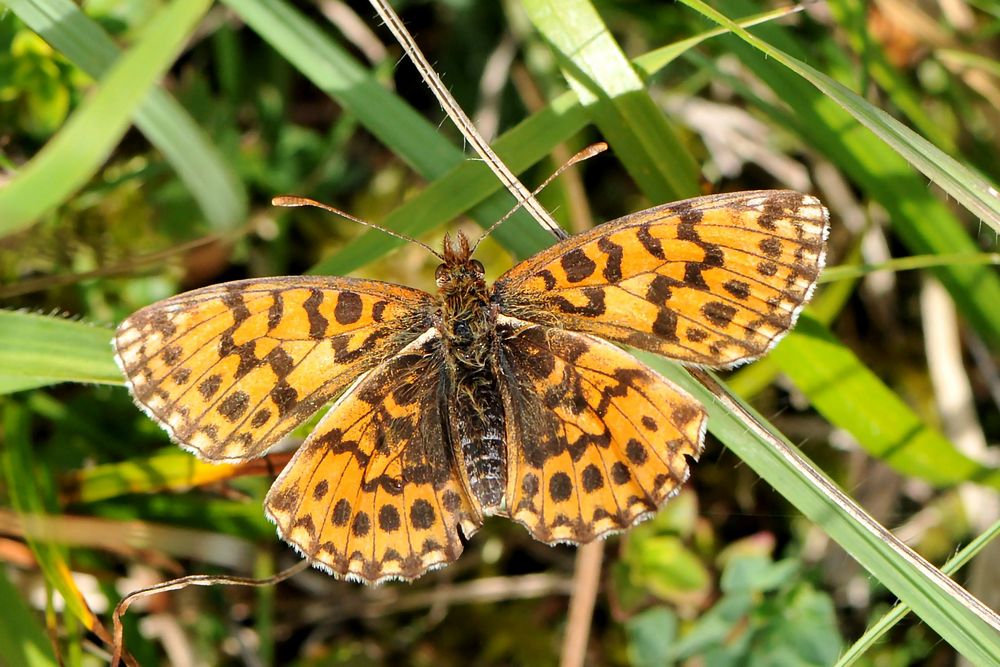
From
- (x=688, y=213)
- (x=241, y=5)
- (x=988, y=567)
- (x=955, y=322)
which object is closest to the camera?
(x=688, y=213)

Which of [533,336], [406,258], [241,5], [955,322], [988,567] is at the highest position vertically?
[241,5]

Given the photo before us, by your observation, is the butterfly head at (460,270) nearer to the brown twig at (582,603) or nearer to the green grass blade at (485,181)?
the green grass blade at (485,181)

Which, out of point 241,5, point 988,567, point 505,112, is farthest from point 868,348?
point 241,5

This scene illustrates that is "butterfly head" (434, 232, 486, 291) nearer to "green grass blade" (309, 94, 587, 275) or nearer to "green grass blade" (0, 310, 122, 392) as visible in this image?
"green grass blade" (309, 94, 587, 275)

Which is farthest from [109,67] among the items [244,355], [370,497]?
[370,497]

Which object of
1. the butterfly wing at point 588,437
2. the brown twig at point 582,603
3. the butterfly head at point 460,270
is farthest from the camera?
the brown twig at point 582,603

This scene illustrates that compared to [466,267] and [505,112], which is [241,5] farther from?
[505,112]

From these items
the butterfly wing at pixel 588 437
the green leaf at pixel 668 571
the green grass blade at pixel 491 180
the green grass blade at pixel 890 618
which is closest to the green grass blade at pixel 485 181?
the green grass blade at pixel 491 180
